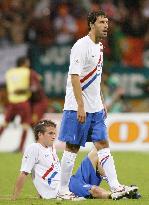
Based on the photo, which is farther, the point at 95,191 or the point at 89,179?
the point at 89,179

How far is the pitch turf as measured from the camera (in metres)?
9.47

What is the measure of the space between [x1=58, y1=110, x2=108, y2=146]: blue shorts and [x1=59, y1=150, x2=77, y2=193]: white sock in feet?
0.51

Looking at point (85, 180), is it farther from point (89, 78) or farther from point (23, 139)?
point (23, 139)

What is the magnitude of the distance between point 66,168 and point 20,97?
878 centimetres

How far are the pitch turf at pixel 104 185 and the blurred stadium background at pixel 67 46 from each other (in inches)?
83.4

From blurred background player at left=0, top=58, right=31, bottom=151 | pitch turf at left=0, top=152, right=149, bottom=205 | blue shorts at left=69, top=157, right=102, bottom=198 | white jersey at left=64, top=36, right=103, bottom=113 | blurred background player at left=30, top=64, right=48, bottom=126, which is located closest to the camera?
pitch turf at left=0, top=152, right=149, bottom=205

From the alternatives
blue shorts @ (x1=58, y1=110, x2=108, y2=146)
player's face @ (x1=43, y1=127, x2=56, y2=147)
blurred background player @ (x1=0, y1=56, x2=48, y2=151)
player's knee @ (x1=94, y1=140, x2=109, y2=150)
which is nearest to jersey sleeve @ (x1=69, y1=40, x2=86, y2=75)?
blue shorts @ (x1=58, y1=110, x2=108, y2=146)

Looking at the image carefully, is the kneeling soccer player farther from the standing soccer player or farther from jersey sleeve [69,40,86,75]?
jersey sleeve [69,40,86,75]

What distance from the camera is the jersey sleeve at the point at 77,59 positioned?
9.76m

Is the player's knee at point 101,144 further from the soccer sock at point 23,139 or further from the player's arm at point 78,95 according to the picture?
the soccer sock at point 23,139

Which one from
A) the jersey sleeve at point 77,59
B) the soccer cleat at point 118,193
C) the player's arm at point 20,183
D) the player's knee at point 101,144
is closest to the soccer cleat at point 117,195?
the soccer cleat at point 118,193

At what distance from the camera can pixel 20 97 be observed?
18.8 metres

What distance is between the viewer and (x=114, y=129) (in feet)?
60.9

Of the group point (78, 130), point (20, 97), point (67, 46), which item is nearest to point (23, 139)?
point (20, 97)
